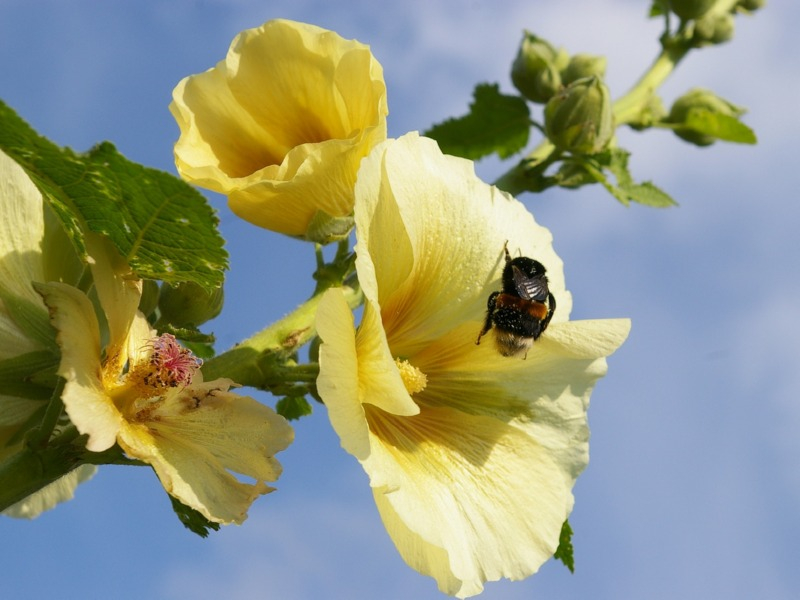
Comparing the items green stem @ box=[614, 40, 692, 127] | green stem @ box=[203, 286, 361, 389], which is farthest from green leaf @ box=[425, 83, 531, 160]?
green stem @ box=[203, 286, 361, 389]

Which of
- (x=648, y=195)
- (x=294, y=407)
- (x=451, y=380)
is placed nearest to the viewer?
(x=451, y=380)

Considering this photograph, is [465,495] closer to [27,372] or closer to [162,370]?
[162,370]

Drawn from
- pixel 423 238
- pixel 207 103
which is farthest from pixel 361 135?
pixel 207 103

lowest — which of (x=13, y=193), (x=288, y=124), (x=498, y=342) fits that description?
(x=498, y=342)

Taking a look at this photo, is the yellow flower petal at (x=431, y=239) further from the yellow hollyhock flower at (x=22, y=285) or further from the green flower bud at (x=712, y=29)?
the green flower bud at (x=712, y=29)

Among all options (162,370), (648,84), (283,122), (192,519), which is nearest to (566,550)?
(192,519)

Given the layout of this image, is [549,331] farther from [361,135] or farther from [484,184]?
[361,135]
